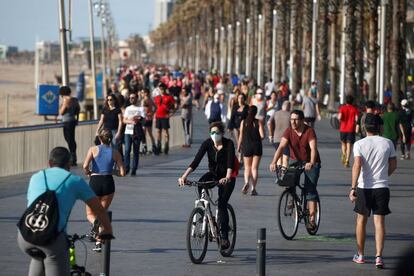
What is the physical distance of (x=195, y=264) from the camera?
A: 13.3 m

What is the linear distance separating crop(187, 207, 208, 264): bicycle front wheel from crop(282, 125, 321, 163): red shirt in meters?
3.03

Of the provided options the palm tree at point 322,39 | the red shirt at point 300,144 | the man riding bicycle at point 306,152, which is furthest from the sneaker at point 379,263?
the palm tree at point 322,39

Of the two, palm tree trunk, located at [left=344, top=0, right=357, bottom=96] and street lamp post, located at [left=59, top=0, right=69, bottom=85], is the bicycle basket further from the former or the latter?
palm tree trunk, located at [left=344, top=0, right=357, bottom=96]

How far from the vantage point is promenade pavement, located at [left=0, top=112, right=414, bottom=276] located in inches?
517

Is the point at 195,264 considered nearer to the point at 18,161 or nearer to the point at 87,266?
the point at 87,266

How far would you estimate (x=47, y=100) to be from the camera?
3559 centimetres

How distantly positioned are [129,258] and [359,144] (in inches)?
112

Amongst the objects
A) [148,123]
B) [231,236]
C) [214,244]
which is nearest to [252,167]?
[214,244]

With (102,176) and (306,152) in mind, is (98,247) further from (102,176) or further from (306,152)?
(306,152)

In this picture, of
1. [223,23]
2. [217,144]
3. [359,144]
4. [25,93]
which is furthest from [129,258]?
[223,23]

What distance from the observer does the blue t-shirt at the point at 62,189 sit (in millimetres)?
8508

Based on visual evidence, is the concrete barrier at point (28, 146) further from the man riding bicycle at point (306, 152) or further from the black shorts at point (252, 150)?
the man riding bicycle at point (306, 152)

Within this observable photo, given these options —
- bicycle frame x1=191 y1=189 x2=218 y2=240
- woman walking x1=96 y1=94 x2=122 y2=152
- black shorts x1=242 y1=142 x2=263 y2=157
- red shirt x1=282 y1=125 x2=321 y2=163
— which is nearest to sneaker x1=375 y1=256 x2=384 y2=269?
bicycle frame x1=191 y1=189 x2=218 y2=240

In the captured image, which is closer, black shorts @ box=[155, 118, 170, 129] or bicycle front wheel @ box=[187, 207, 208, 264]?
bicycle front wheel @ box=[187, 207, 208, 264]
